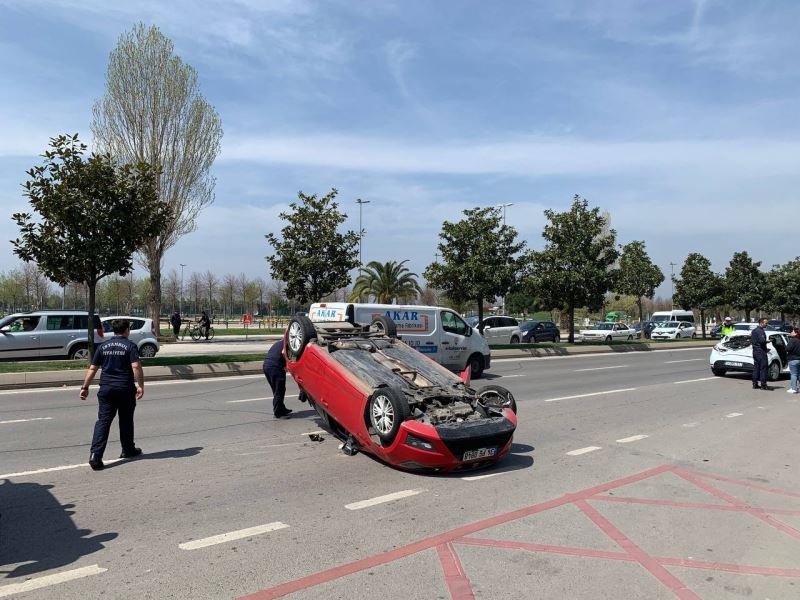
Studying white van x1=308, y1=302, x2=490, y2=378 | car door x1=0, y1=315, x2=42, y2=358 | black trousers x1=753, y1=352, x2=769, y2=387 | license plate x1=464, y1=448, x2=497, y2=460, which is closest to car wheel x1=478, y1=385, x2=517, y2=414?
license plate x1=464, y1=448, x2=497, y2=460

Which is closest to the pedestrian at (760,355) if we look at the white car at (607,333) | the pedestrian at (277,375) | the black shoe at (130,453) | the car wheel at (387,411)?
the pedestrian at (277,375)

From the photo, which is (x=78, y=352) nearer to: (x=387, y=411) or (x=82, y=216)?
(x=82, y=216)

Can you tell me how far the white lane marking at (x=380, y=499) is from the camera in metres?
5.73

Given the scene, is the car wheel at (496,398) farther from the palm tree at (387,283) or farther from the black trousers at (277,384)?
the palm tree at (387,283)

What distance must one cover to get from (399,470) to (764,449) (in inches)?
214

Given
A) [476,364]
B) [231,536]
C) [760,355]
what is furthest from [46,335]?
[760,355]

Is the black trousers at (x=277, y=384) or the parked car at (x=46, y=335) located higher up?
the parked car at (x=46, y=335)

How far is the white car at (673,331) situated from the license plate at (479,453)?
144ft

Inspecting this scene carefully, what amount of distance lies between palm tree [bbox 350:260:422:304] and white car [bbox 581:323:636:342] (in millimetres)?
13060

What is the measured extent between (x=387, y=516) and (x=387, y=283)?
137 feet

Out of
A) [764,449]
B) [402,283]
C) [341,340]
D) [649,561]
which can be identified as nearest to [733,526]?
[649,561]

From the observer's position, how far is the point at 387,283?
47125mm

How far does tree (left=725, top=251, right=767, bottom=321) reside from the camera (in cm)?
5109

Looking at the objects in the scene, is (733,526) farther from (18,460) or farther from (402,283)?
(402,283)
